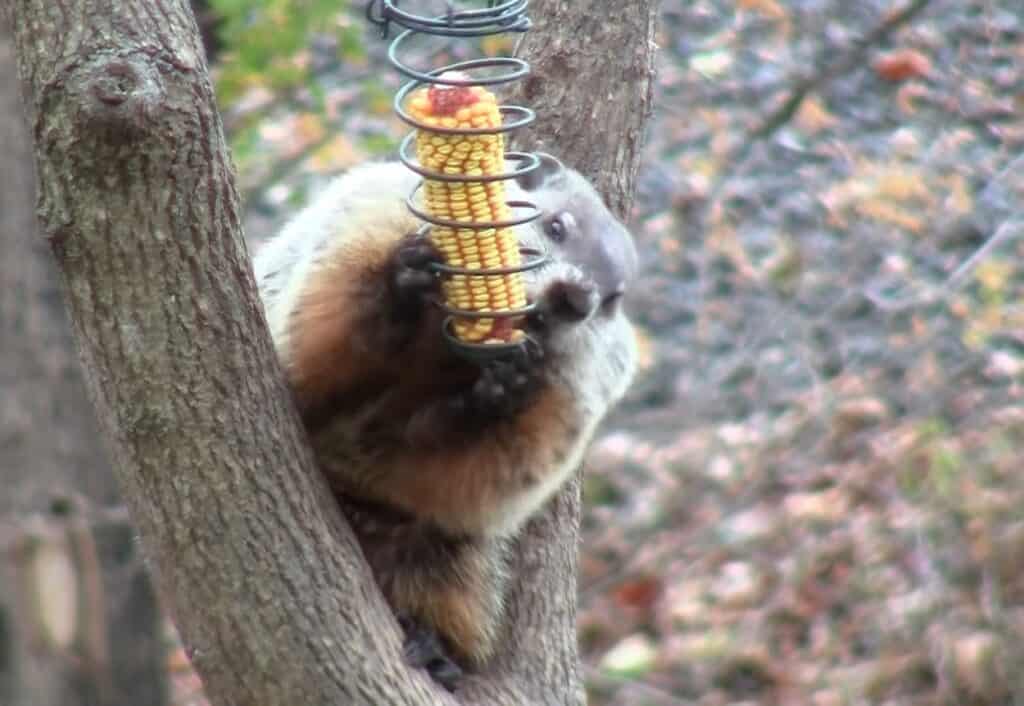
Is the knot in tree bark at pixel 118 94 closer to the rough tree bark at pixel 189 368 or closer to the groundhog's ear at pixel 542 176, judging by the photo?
the rough tree bark at pixel 189 368

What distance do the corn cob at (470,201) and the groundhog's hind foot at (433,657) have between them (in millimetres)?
730

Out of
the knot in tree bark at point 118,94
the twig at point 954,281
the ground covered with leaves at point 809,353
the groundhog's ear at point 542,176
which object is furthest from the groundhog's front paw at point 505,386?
the twig at point 954,281

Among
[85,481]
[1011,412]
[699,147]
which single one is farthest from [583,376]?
[699,147]

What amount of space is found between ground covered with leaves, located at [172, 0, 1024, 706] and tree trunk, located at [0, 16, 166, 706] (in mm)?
962

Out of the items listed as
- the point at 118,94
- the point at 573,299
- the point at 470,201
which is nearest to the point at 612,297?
the point at 573,299

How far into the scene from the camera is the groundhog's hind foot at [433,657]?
3340 mm

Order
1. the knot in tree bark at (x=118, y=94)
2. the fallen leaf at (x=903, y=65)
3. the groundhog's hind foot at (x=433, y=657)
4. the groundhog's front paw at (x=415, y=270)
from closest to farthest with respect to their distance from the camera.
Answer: the knot in tree bark at (x=118, y=94)
the groundhog's front paw at (x=415, y=270)
the groundhog's hind foot at (x=433, y=657)
the fallen leaf at (x=903, y=65)

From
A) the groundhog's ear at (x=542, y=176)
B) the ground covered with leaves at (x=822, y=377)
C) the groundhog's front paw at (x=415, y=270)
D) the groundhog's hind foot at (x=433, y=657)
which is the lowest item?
the ground covered with leaves at (x=822, y=377)

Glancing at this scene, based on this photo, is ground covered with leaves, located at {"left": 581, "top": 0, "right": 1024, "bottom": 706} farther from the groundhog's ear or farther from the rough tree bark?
the rough tree bark

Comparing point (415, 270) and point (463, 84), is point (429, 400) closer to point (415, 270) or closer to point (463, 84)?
point (415, 270)

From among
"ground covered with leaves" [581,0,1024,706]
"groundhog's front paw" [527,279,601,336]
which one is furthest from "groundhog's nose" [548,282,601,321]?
"ground covered with leaves" [581,0,1024,706]

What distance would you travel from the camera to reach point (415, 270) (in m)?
3.04

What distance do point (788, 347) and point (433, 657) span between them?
16.0 feet

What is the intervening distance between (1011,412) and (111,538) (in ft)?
12.1
